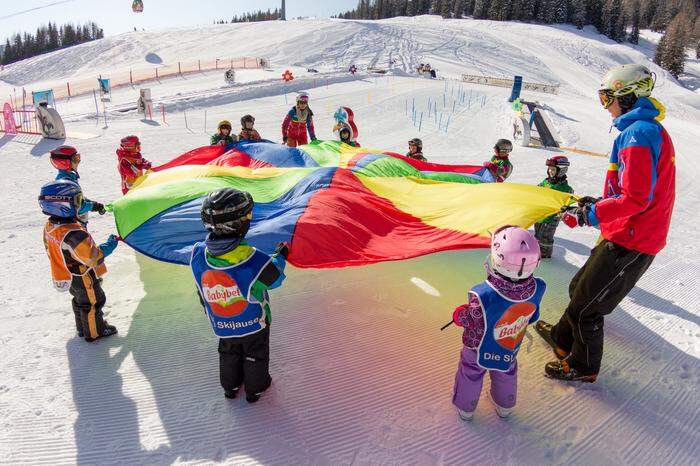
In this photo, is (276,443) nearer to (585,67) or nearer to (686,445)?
(686,445)

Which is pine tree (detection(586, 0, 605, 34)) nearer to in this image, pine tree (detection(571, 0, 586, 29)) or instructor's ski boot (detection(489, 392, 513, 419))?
pine tree (detection(571, 0, 586, 29))

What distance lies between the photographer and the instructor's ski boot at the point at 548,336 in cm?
363

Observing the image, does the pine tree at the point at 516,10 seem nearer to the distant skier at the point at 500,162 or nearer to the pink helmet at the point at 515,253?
the distant skier at the point at 500,162

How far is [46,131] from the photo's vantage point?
1161 centimetres

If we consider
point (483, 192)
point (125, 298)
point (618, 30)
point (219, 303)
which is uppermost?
point (618, 30)

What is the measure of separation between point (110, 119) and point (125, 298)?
1335cm

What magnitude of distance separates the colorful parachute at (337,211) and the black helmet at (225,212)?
77 cm

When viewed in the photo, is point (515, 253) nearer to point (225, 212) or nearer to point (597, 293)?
Answer: point (597, 293)

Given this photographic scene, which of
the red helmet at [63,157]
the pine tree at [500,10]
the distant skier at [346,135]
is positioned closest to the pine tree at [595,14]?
the pine tree at [500,10]

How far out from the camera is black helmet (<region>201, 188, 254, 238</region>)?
270 cm

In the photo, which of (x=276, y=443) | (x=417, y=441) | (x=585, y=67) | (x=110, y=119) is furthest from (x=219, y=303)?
(x=585, y=67)

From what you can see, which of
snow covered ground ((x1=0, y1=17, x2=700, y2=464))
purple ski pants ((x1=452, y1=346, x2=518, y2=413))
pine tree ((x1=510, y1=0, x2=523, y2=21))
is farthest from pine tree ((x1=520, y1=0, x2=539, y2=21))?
purple ski pants ((x1=452, y1=346, x2=518, y2=413))

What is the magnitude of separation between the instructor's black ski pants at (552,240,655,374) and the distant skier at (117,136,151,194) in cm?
581

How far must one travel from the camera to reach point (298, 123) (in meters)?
8.45
